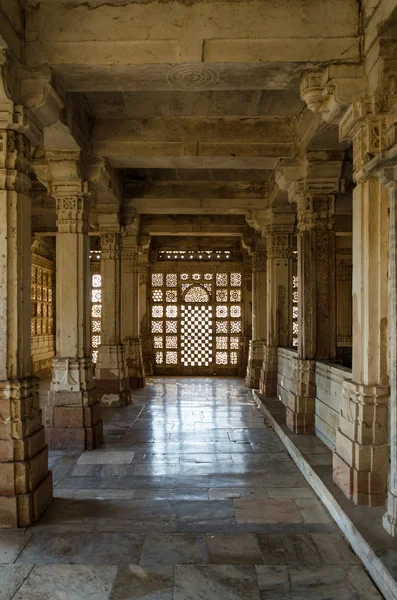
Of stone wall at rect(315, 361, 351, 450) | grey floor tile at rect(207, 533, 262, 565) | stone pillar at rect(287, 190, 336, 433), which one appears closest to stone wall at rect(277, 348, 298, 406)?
stone pillar at rect(287, 190, 336, 433)

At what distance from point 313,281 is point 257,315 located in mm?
5070

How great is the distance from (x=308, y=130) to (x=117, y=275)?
498cm

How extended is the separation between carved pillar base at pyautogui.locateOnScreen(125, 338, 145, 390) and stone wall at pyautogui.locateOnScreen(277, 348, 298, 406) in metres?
4.03

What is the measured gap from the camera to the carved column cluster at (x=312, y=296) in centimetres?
682

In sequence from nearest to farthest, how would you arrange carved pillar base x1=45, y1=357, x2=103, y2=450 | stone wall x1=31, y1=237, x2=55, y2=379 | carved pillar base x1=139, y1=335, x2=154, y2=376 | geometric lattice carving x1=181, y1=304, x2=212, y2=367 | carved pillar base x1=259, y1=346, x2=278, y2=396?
carved pillar base x1=45, y1=357, x2=103, y2=450 < carved pillar base x1=259, y1=346, x2=278, y2=396 < stone wall x1=31, y1=237, x2=55, y2=379 < carved pillar base x1=139, y1=335, x2=154, y2=376 < geometric lattice carving x1=181, y1=304, x2=212, y2=367

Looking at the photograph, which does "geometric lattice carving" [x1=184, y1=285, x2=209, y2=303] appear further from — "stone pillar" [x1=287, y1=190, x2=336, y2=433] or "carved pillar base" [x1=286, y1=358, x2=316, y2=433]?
"carved pillar base" [x1=286, y1=358, x2=316, y2=433]

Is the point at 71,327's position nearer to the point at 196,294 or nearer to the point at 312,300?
the point at 312,300

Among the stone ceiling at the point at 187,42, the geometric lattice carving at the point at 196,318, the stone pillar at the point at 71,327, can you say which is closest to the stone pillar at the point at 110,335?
the stone pillar at the point at 71,327

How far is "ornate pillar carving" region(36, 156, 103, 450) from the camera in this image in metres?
6.65

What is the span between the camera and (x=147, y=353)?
15594 mm

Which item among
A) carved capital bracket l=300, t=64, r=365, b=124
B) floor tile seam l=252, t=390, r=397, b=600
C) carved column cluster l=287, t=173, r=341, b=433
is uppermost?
carved capital bracket l=300, t=64, r=365, b=124

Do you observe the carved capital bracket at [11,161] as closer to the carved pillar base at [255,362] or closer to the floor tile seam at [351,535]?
the floor tile seam at [351,535]

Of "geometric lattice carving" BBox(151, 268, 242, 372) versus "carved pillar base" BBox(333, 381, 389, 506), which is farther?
"geometric lattice carving" BBox(151, 268, 242, 372)

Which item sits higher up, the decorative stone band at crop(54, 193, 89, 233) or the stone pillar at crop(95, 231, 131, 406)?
the decorative stone band at crop(54, 193, 89, 233)
